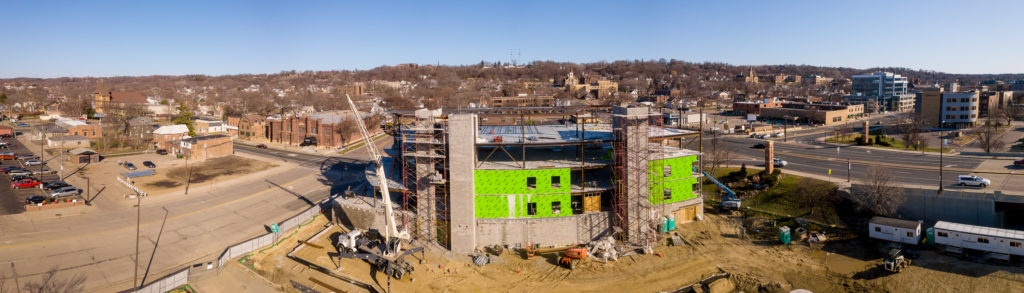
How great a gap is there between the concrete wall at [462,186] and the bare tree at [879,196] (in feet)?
68.0

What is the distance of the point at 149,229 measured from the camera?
32.8 m

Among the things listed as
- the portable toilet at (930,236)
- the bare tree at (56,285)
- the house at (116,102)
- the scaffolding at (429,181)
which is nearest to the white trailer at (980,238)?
the portable toilet at (930,236)

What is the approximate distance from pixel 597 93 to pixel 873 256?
4677 inches

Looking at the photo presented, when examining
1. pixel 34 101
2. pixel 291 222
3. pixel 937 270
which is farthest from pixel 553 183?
pixel 34 101

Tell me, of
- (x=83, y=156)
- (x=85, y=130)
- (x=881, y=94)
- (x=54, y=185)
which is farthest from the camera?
(x=881, y=94)

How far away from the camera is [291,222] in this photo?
32031 millimetres

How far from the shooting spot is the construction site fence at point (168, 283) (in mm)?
22705

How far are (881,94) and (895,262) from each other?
12076cm

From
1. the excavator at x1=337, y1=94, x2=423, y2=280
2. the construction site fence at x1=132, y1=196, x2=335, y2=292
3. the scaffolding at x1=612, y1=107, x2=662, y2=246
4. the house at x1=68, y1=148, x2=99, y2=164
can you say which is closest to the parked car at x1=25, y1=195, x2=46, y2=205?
the house at x1=68, y1=148, x2=99, y2=164

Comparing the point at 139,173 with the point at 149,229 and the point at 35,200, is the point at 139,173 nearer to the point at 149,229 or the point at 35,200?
the point at 35,200

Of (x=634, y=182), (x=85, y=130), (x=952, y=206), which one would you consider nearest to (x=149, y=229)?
(x=634, y=182)

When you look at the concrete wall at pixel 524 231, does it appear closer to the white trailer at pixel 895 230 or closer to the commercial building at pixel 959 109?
the white trailer at pixel 895 230

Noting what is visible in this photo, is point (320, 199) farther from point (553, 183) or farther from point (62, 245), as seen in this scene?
point (553, 183)

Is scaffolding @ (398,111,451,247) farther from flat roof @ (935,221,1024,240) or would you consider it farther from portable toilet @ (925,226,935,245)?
flat roof @ (935,221,1024,240)
